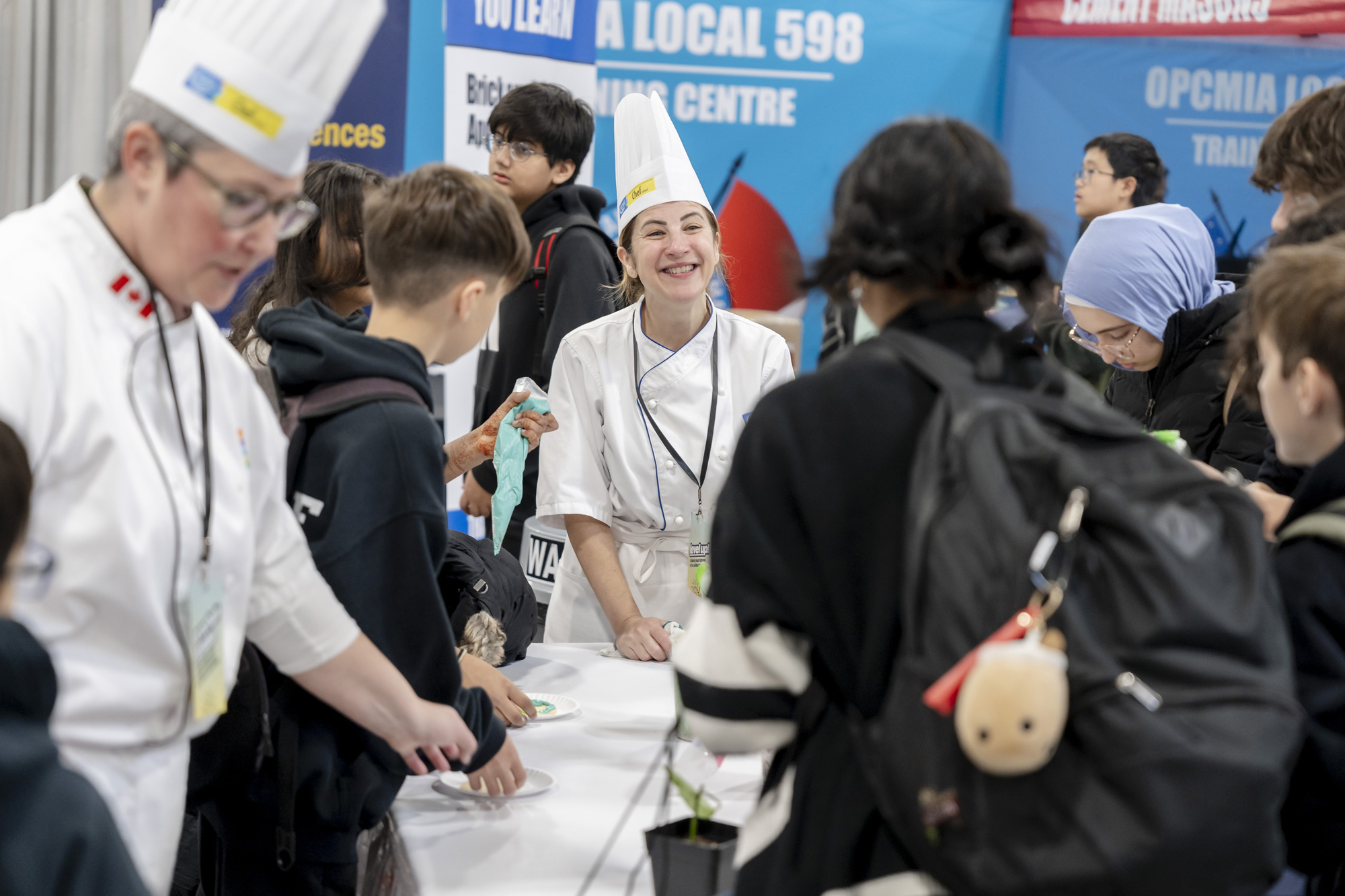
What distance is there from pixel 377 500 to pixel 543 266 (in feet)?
6.34

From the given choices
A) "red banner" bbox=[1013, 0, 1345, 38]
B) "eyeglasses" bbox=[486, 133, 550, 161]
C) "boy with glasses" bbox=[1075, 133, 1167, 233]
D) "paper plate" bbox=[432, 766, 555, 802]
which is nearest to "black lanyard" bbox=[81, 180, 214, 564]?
"paper plate" bbox=[432, 766, 555, 802]

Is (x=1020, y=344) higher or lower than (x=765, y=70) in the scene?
lower

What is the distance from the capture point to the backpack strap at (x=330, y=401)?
4.89 feet

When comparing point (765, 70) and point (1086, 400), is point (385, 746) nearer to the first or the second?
point (1086, 400)

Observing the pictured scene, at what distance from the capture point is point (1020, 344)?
42.8 inches

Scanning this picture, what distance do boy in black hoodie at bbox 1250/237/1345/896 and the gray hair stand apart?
43.2 inches

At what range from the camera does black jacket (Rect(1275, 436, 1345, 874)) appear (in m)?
1.09

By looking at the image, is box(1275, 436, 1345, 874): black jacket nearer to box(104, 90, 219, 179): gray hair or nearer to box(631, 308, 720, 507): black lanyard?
box(104, 90, 219, 179): gray hair

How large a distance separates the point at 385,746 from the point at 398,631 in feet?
0.49

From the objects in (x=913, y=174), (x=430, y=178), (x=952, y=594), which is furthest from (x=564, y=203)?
(x=952, y=594)

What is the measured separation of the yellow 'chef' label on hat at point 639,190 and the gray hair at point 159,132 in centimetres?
142

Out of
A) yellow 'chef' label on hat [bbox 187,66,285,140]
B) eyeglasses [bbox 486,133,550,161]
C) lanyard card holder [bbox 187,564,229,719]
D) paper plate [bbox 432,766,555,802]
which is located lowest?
paper plate [bbox 432,766,555,802]

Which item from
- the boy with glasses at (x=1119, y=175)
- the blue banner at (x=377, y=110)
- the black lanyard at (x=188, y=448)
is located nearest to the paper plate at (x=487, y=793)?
the black lanyard at (x=188, y=448)

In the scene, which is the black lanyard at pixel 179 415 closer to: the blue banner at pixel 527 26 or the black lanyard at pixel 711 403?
the black lanyard at pixel 711 403
